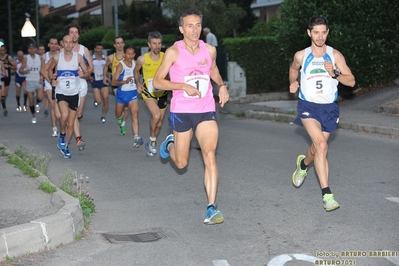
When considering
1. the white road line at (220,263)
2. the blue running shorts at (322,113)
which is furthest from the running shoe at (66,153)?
the white road line at (220,263)

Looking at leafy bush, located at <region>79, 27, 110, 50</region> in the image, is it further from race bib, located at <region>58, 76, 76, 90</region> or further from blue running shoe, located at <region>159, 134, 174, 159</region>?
blue running shoe, located at <region>159, 134, 174, 159</region>

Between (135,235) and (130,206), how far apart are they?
138 cm

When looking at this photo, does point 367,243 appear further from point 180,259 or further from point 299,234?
point 180,259

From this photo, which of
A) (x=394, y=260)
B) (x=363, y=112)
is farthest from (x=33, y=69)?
(x=394, y=260)

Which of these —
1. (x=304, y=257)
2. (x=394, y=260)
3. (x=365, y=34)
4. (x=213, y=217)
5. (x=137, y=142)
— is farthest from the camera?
(x=365, y=34)

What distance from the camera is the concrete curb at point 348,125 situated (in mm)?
14828

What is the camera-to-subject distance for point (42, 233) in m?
6.79

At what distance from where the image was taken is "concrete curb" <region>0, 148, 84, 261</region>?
651cm

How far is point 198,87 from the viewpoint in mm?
7887

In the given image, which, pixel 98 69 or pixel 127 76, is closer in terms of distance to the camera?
pixel 127 76

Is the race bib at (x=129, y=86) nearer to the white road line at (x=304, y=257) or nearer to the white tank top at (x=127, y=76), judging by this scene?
the white tank top at (x=127, y=76)

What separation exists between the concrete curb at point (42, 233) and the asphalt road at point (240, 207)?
10cm

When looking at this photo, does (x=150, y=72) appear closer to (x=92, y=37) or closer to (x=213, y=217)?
(x=213, y=217)

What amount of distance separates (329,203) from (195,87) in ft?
5.50
